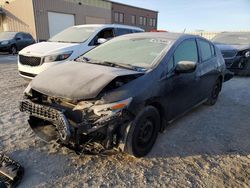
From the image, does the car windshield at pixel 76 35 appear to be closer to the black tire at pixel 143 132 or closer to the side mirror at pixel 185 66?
the side mirror at pixel 185 66

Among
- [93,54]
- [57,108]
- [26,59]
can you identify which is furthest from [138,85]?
[26,59]

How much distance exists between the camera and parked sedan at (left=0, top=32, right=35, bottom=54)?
14.7 meters

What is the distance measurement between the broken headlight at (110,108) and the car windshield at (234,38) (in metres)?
8.60

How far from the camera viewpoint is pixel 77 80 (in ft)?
9.75

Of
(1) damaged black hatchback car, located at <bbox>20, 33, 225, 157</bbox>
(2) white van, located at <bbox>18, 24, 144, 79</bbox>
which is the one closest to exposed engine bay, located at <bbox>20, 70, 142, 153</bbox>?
(1) damaged black hatchback car, located at <bbox>20, 33, 225, 157</bbox>

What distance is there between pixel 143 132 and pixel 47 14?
23330 millimetres

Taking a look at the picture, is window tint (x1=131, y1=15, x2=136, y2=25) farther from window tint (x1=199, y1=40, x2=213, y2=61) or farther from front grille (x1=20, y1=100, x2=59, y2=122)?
front grille (x1=20, y1=100, x2=59, y2=122)

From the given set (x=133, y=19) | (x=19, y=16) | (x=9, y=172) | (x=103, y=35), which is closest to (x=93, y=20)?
(x=19, y=16)

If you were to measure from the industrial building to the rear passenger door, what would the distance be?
2070cm

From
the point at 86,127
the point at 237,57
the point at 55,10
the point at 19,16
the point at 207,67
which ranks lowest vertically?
the point at 86,127

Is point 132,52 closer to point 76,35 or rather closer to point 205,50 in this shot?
point 205,50

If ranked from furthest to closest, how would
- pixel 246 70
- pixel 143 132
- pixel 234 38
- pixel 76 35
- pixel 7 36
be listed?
pixel 7 36 < pixel 234 38 < pixel 246 70 < pixel 76 35 < pixel 143 132

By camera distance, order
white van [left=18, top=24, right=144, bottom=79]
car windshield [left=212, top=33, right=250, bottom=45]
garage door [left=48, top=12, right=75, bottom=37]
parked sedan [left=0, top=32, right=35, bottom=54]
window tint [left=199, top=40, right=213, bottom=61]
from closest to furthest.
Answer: window tint [left=199, top=40, right=213, bottom=61]
white van [left=18, top=24, right=144, bottom=79]
car windshield [left=212, top=33, right=250, bottom=45]
parked sedan [left=0, top=32, right=35, bottom=54]
garage door [left=48, top=12, right=75, bottom=37]

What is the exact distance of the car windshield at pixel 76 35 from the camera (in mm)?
7055
